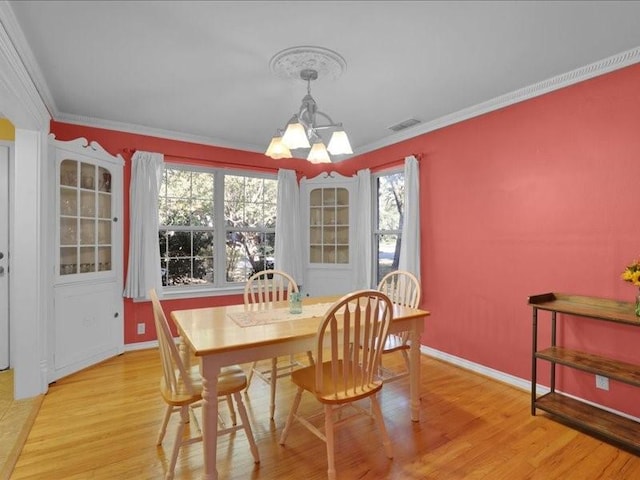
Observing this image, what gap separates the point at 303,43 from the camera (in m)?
2.14

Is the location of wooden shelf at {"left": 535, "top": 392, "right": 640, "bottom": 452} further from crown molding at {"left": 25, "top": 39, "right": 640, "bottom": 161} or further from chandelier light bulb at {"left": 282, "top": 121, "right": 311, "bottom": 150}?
chandelier light bulb at {"left": 282, "top": 121, "right": 311, "bottom": 150}

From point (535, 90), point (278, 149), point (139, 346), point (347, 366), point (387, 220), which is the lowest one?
point (139, 346)

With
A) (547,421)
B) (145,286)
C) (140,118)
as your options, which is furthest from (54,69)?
(547,421)

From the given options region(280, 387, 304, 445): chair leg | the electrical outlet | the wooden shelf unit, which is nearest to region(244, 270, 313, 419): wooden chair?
region(280, 387, 304, 445): chair leg

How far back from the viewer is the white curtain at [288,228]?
14.6 feet

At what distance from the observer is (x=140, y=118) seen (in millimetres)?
3449

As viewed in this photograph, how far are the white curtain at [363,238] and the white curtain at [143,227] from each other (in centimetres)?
229

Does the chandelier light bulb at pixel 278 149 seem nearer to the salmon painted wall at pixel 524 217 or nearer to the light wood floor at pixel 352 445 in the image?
the light wood floor at pixel 352 445

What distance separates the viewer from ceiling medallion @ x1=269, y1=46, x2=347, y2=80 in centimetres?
222

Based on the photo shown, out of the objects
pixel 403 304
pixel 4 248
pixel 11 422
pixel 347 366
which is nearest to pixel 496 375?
pixel 403 304

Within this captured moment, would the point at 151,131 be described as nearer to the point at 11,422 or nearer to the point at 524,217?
the point at 11,422

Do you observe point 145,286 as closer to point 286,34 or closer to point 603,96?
point 286,34

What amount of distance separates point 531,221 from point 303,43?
2.19 metres

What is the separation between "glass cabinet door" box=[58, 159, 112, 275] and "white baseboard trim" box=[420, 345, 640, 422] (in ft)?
11.3
